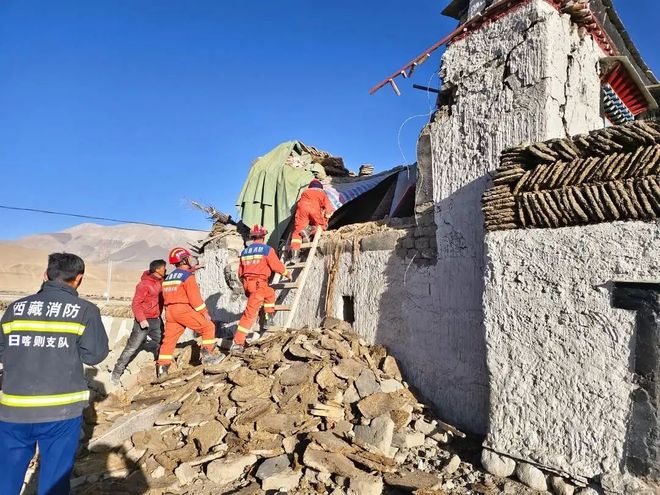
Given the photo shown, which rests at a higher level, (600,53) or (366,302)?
(600,53)

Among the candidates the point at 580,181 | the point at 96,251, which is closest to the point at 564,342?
the point at 580,181

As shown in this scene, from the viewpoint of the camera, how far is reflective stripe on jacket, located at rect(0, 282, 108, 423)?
9.59 feet

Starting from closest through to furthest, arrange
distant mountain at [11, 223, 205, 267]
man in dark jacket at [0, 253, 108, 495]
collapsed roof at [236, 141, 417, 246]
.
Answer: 1. man in dark jacket at [0, 253, 108, 495]
2. collapsed roof at [236, 141, 417, 246]
3. distant mountain at [11, 223, 205, 267]

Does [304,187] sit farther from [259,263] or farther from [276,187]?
[259,263]

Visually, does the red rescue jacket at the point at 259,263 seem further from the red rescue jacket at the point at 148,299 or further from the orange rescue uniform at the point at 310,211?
the red rescue jacket at the point at 148,299

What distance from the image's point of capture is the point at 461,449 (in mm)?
4137

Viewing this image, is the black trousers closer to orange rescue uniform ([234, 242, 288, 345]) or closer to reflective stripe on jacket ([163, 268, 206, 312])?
reflective stripe on jacket ([163, 268, 206, 312])

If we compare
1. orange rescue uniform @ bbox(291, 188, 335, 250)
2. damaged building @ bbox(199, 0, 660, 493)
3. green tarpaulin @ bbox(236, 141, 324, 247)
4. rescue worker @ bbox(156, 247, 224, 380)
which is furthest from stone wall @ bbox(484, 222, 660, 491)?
green tarpaulin @ bbox(236, 141, 324, 247)

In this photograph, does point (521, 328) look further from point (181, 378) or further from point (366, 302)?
point (181, 378)

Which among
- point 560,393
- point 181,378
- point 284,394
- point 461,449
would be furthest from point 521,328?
point 181,378

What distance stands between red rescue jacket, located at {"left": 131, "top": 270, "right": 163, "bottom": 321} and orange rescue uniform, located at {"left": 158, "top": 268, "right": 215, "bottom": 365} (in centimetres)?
51

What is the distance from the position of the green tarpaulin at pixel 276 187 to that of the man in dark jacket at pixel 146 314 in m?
2.71

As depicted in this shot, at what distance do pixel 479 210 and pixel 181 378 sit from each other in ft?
14.5

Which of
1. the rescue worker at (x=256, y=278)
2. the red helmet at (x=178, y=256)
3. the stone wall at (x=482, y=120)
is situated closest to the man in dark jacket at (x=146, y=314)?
the red helmet at (x=178, y=256)
